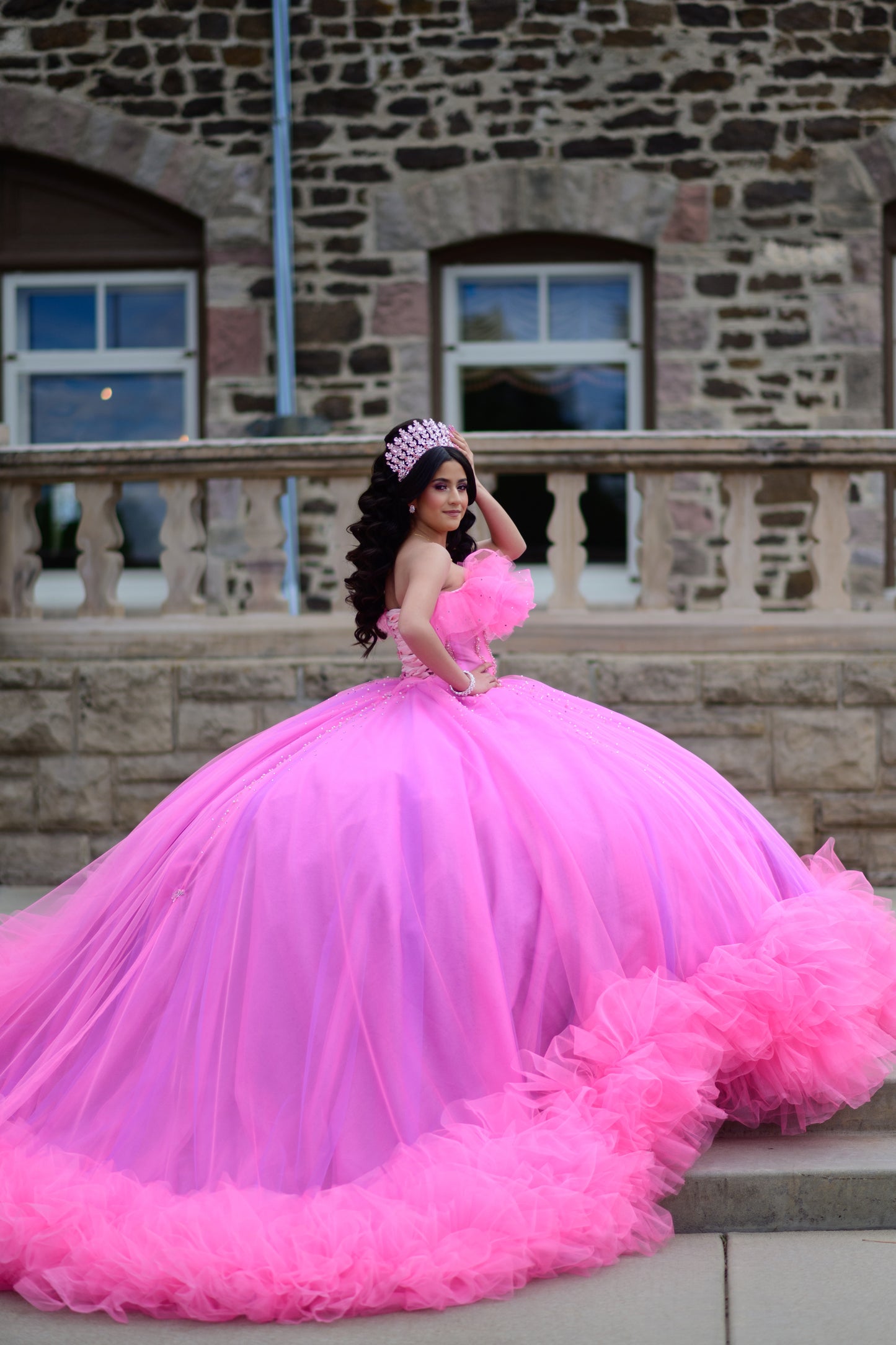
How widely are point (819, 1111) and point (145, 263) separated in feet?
24.1

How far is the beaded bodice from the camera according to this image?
12.2 feet

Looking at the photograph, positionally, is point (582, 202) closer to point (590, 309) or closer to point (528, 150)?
point (528, 150)

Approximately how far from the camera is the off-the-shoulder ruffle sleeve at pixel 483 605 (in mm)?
3730

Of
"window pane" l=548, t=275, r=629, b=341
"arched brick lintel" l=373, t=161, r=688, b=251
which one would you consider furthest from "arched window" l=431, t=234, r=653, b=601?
"arched brick lintel" l=373, t=161, r=688, b=251

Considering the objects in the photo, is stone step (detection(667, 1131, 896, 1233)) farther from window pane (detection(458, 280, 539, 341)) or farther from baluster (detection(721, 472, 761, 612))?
window pane (detection(458, 280, 539, 341))

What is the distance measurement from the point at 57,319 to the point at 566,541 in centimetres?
471

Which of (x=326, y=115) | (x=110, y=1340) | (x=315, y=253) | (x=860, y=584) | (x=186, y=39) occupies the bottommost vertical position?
(x=110, y=1340)

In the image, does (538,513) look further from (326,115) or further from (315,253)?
(326,115)

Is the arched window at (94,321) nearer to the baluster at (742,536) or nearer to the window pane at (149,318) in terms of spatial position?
the window pane at (149,318)

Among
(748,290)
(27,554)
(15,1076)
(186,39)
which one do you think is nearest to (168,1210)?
(15,1076)

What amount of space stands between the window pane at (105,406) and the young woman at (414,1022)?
5903 mm

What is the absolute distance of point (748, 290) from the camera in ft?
27.8

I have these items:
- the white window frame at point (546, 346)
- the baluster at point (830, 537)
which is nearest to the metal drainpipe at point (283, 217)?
the white window frame at point (546, 346)

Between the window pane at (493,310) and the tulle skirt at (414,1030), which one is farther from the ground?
the window pane at (493,310)
